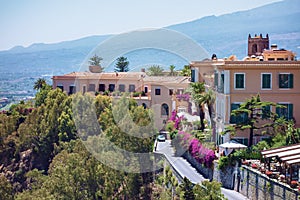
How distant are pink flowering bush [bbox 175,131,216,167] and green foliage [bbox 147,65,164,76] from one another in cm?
1069

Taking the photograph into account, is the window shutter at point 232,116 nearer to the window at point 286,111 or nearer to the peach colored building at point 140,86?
the window at point 286,111

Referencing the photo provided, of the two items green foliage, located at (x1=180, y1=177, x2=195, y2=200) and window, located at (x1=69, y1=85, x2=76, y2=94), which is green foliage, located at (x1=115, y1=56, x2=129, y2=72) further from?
Result: green foliage, located at (x1=180, y1=177, x2=195, y2=200)

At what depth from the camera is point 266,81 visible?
31.3 m

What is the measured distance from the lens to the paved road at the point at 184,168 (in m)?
24.7

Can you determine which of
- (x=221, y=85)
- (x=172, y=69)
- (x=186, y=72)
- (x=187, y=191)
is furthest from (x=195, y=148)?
(x=186, y=72)

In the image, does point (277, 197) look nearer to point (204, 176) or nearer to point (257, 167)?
point (257, 167)

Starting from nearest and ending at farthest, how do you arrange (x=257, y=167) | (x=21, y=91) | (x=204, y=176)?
(x=257, y=167) < (x=204, y=176) < (x=21, y=91)

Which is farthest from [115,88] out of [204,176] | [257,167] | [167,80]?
[257,167]

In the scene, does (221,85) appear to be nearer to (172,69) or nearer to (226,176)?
(226,176)

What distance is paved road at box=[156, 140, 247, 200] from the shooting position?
24.7 metres

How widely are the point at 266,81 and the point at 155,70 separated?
58.0 feet

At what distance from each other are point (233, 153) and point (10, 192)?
1577 cm

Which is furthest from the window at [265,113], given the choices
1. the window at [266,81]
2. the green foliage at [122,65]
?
the green foliage at [122,65]

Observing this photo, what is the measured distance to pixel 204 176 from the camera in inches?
1138
